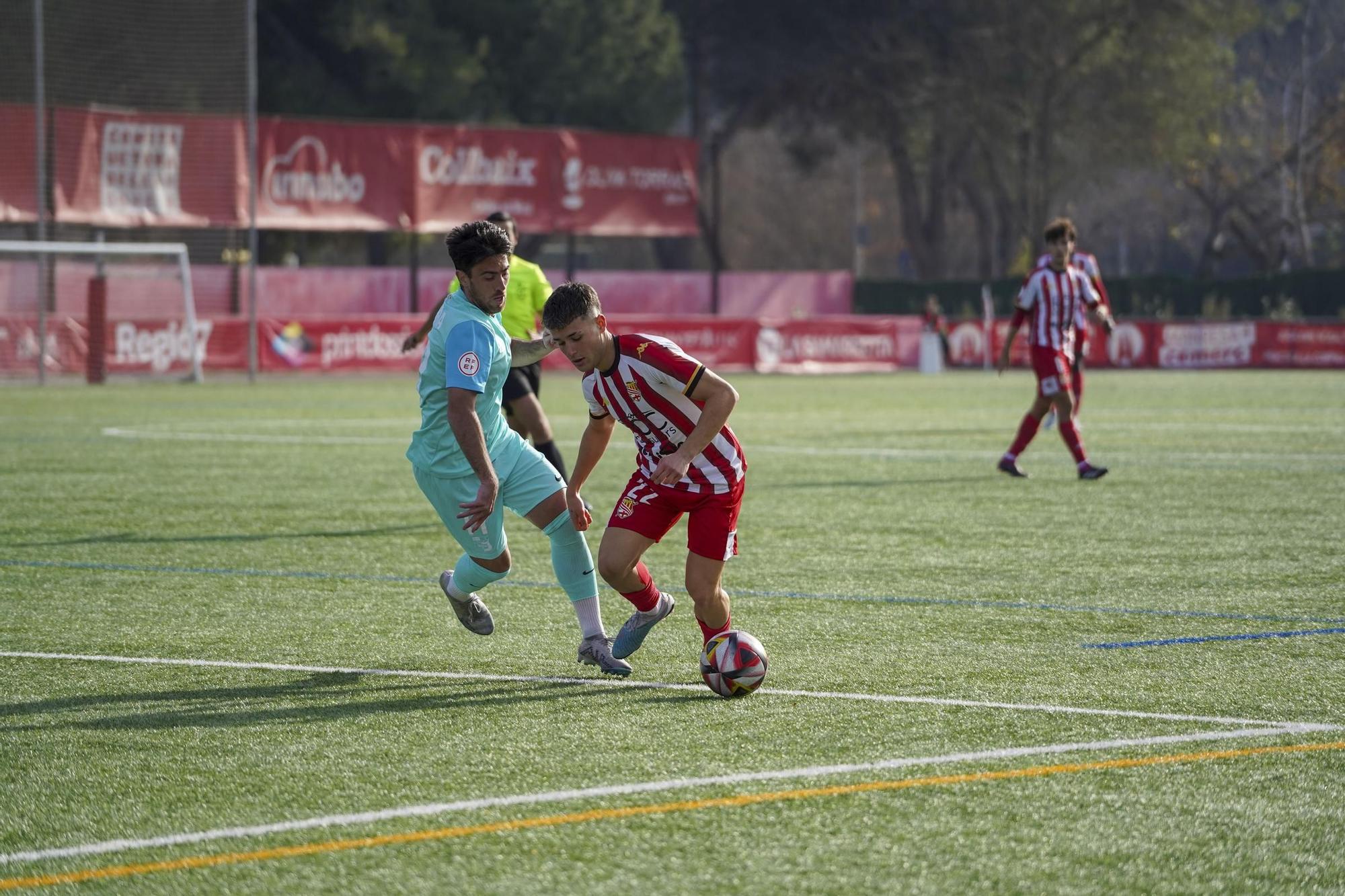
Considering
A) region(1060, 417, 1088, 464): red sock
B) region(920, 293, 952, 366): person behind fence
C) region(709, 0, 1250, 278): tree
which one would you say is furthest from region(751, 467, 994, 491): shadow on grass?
region(709, 0, 1250, 278): tree

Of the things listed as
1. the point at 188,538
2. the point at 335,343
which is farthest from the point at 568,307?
the point at 335,343

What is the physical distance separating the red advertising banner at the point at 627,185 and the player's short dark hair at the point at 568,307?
34.0 meters

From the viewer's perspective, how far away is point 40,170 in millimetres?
31922

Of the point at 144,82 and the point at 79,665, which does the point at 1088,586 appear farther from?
the point at 144,82

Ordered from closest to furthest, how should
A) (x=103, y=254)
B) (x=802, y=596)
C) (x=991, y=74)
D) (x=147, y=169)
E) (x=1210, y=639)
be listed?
(x=1210, y=639) → (x=802, y=596) → (x=103, y=254) → (x=147, y=169) → (x=991, y=74)

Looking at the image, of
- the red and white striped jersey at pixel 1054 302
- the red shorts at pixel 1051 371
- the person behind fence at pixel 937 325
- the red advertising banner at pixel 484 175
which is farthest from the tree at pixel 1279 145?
the red shorts at pixel 1051 371

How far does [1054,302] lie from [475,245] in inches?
375

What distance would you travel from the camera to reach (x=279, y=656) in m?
7.04

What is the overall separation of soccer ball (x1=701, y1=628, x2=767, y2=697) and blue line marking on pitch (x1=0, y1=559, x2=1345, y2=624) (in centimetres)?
169

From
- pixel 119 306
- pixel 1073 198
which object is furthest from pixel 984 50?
pixel 119 306

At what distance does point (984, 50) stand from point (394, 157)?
21.5 m

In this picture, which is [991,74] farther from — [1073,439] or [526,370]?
[526,370]

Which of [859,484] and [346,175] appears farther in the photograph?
[346,175]

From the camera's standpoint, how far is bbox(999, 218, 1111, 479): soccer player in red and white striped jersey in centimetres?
1484
